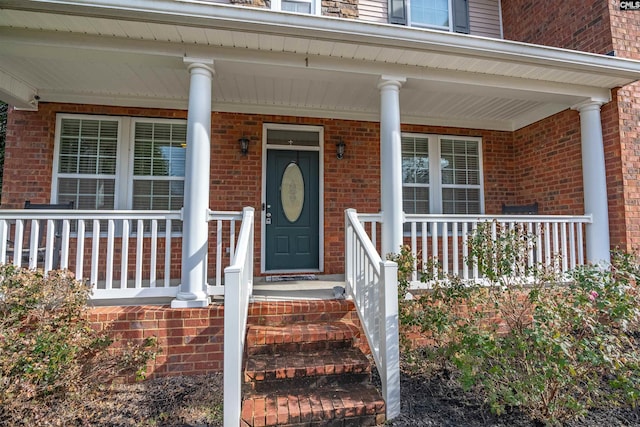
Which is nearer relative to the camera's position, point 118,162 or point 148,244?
point 148,244

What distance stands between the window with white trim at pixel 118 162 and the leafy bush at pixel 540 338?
13.7 ft

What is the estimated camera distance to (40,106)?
5035 mm

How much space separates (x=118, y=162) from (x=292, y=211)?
281 centimetres

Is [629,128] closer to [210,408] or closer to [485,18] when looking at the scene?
[485,18]

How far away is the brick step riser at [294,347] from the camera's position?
3.19 metres

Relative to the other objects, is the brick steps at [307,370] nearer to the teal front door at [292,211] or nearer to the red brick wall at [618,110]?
the teal front door at [292,211]

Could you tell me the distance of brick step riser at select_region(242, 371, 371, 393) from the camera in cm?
287

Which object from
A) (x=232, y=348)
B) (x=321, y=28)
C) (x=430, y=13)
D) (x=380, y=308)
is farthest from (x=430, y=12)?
(x=232, y=348)

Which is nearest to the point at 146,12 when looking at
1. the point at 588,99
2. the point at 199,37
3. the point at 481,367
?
the point at 199,37

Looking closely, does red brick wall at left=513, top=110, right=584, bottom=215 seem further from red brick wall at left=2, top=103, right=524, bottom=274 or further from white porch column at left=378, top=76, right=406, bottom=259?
white porch column at left=378, top=76, right=406, bottom=259

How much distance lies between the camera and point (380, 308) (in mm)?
2941

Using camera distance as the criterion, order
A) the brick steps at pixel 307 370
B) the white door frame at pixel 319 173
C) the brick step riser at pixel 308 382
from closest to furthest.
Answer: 1. the brick steps at pixel 307 370
2. the brick step riser at pixel 308 382
3. the white door frame at pixel 319 173

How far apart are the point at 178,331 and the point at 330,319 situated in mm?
1545

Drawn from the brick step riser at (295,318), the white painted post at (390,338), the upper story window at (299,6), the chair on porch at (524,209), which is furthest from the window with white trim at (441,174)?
the white painted post at (390,338)
